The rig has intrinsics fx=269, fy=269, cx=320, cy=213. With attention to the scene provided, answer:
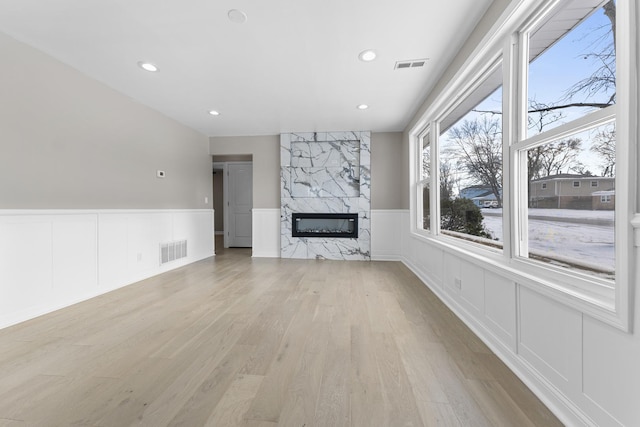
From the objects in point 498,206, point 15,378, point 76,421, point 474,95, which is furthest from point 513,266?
point 15,378

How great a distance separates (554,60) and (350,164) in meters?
3.90

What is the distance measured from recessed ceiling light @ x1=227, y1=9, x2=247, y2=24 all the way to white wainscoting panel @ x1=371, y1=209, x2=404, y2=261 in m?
3.87

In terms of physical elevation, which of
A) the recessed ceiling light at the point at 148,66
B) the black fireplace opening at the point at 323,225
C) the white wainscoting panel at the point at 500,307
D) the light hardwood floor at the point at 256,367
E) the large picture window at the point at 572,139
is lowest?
the light hardwood floor at the point at 256,367

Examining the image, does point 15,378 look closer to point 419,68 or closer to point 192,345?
point 192,345

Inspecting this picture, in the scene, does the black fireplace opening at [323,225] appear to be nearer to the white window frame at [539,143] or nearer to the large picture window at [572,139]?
the white window frame at [539,143]

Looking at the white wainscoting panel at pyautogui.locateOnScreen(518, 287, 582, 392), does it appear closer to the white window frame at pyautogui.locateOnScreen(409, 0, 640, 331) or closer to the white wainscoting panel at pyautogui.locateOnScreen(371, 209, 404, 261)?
the white window frame at pyautogui.locateOnScreen(409, 0, 640, 331)

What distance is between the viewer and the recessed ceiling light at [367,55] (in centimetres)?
254

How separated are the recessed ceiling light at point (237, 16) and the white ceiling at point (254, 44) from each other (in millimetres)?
37

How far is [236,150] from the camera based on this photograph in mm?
5574

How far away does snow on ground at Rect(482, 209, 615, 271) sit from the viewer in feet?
3.86

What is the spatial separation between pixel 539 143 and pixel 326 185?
4009mm

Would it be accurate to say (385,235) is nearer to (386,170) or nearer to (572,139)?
(386,170)

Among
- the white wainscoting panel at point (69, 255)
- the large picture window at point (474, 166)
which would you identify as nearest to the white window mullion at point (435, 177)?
the large picture window at point (474, 166)

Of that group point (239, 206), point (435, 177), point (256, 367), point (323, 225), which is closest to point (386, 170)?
point (323, 225)
